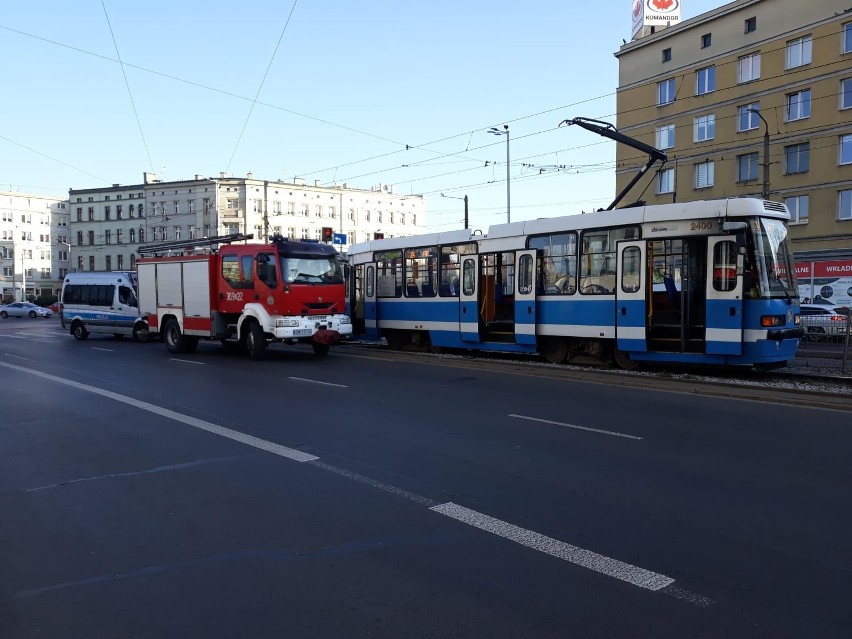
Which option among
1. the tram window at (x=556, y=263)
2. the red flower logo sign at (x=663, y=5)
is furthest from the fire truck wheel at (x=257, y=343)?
the red flower logo sign at (x=663, y=5)

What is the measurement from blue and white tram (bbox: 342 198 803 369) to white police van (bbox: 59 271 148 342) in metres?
12.5

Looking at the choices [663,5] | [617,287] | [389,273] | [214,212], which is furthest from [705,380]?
[214,212]

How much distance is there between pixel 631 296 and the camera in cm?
1474

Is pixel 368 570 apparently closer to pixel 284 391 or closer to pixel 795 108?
pixel 284 391

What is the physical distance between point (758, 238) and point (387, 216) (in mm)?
79915

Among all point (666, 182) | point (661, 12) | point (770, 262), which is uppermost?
point (661, 12)

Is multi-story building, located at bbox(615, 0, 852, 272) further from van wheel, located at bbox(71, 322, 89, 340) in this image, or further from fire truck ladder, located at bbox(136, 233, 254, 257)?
van wheel, located at bbox(71, 322, 89, 340)

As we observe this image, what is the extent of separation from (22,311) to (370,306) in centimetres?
4997

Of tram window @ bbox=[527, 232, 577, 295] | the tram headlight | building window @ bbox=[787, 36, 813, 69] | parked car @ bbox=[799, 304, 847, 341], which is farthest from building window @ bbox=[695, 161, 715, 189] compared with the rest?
the tram headlight

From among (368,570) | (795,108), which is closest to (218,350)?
(368,570)

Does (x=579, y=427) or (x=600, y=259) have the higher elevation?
(x=600, y=259)

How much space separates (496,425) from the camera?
29.9ft

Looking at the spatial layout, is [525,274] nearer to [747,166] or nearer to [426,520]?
[426,520]

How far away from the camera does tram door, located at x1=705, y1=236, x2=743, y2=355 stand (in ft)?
43.4
